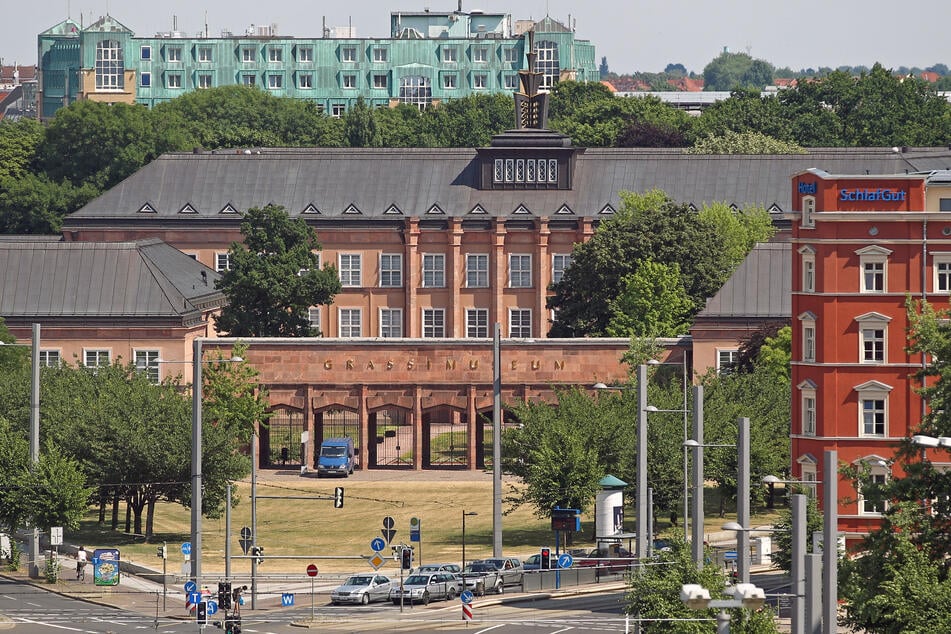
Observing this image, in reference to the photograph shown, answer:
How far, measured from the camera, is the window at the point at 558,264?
18575cm

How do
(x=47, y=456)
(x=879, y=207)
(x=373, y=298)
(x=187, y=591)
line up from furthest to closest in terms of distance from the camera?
(x=373, y=298), (x=47, y=456), (x=879, y=207), (x=187, y=591)

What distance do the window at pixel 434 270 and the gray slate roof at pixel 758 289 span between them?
40793mm

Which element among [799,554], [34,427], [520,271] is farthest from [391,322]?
[799,554]

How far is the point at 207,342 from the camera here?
145 meters

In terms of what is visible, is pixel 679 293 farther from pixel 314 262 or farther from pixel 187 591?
pixel 187 591

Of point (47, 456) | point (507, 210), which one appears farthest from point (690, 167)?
point (47, 456)

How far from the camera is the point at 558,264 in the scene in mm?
186375

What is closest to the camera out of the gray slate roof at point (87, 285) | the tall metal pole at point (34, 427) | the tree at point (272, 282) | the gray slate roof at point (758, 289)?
the tall metal pole at point (34, 427)

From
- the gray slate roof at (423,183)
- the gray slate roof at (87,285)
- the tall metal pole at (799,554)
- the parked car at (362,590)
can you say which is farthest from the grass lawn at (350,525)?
the gray slate roof at (423,183)

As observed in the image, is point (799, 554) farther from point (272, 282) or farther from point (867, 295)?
point (272, 282)

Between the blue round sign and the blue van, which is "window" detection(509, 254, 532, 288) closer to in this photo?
the blue van

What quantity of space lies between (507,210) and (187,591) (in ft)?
326

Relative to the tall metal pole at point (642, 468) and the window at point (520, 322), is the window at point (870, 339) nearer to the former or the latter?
the tall metal pole at point (642, 468)

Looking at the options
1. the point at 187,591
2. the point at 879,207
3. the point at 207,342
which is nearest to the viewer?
the point at 187,591
